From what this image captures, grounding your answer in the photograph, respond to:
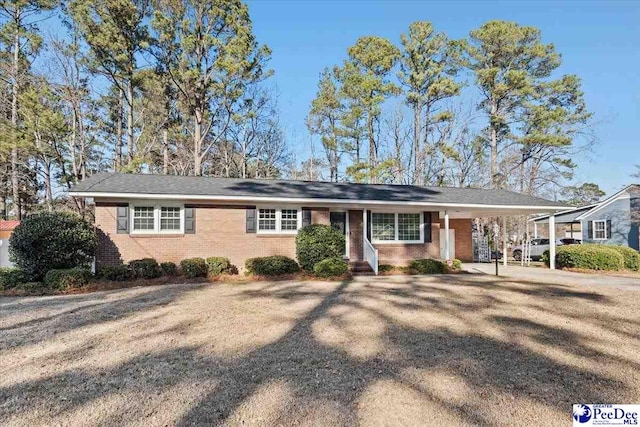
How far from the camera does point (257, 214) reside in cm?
1302

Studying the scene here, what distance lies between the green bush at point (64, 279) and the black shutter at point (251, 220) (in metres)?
5.17

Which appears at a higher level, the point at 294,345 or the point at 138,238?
the point at 138,238

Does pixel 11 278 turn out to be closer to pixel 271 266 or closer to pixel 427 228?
pixel 271 266

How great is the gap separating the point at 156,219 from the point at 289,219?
4613 millimetres

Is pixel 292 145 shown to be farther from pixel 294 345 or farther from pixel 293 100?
pixel 294 345

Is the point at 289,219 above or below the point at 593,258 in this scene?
above

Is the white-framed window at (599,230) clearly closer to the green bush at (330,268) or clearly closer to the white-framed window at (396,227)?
the white-framed window at (396,227)

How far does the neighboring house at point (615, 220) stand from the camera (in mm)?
22594

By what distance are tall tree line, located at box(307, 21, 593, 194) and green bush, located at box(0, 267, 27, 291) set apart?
737 inches

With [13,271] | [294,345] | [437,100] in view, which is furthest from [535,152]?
[13,271]

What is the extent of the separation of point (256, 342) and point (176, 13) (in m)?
20.6

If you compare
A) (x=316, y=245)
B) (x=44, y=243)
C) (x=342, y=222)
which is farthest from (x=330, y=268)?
(x=44, y=243)

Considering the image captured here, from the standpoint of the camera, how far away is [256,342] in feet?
16.8

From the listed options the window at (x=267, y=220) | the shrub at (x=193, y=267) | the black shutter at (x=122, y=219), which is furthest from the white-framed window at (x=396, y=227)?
the black shutter at (x=122, y=219)
